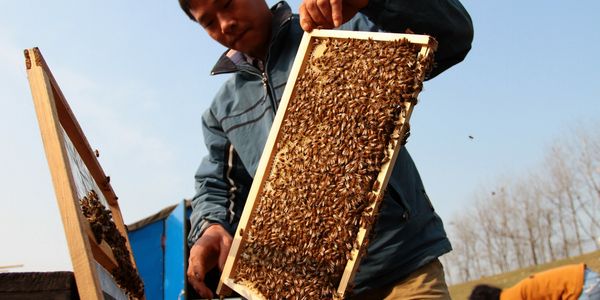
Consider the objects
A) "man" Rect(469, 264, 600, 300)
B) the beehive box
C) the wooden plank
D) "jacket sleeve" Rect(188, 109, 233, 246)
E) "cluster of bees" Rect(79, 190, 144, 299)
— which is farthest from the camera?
"man" Rect(469, 264, 600, 300)

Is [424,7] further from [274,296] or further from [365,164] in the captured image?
[274,296]

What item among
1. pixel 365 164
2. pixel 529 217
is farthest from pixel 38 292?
pixel 529 217

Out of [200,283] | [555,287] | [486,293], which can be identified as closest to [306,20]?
[200,283]

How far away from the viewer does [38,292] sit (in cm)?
226

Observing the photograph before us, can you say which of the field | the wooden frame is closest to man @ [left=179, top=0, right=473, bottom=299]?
the wooden frame

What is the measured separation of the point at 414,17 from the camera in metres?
3.61

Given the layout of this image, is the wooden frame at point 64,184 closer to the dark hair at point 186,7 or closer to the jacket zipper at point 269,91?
the jacket zipper at point 269,91

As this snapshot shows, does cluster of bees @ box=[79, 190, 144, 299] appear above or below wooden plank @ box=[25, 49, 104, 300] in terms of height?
below

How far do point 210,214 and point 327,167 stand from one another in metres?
1.49

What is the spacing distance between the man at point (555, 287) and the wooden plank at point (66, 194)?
692 centimetres

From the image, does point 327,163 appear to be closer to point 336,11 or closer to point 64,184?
point 336,11

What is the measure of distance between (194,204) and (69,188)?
2.79m

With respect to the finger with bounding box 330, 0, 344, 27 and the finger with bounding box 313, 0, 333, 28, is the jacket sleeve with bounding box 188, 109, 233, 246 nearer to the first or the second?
the finger with bounding box 313, 0, 333, 28

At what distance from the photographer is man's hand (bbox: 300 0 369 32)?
3420 mm
